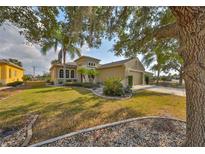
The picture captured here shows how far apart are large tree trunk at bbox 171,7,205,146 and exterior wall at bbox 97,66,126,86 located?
59.7 feet

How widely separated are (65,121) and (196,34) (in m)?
4.87

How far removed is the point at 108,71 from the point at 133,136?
21.0 metres

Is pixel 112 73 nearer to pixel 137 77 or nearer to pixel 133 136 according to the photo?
pixel 137 77

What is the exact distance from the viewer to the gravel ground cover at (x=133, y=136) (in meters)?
3.78

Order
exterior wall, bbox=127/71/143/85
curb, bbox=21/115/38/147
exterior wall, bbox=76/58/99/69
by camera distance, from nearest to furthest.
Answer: curb, bbox=21/115/38/147, exterior wall, bbox=127/71/143/85, exterior wall, bbox=76/58/99/69

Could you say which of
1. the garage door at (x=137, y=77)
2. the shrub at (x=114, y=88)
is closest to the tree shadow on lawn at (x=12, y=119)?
the shrub at (x=114, y=88)

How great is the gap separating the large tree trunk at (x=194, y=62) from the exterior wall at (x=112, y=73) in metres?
18.2

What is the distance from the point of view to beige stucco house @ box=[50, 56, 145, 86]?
22.4 metres

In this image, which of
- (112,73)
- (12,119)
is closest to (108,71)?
(112,73)

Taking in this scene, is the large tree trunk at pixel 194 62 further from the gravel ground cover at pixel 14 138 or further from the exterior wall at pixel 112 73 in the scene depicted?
the exterior wall at pixel 112 73

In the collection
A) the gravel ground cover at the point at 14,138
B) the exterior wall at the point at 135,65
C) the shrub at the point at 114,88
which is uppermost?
the exterior wall at the point at 135,65

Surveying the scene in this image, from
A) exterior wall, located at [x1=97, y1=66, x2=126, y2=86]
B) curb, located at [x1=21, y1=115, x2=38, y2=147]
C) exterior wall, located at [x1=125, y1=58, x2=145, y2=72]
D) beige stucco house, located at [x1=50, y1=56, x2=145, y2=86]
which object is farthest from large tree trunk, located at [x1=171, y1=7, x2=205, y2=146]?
exterior wall, located at [x1=125, y1=58, x2=145, y2=72]

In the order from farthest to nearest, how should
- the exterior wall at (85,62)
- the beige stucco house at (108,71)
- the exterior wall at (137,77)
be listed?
1. the exterior wall at (85,62)
2. the exterior wall at (137,77)
3. the beige stucco house at (108,71)

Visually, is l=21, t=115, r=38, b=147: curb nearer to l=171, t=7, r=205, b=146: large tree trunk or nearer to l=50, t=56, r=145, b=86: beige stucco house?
l=171, t=7, r=205, b=146: large tree trunk
